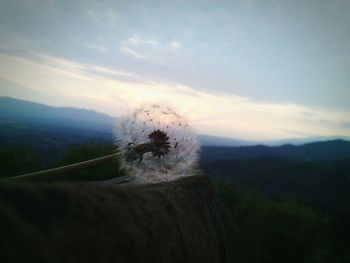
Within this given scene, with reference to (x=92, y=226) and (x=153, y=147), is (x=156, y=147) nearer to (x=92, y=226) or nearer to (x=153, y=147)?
(x=153, y=147)

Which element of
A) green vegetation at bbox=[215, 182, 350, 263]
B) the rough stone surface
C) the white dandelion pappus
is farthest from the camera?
green vegetation at bbox=[215, 182, 350, 263]

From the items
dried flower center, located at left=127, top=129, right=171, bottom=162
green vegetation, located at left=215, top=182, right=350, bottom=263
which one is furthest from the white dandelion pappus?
green vegetation, located at left=215, top=182, right=350, bottom=263

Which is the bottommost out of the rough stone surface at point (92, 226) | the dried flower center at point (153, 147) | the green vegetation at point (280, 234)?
the green vegetation at point (280, 234)

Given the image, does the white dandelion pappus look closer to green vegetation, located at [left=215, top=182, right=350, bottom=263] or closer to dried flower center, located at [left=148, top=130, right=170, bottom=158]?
dried flower center, located at [left=148, top=130, right=170, bottom=158]

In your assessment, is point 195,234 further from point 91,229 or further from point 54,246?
point 54,246

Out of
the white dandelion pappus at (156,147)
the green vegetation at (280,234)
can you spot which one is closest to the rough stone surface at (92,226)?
the white dandelion pappus at (156,147)

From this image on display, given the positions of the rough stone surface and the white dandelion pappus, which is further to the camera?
the white dandelion pappus

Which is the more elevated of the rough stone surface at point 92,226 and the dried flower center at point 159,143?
the dried flower center at point 159,143

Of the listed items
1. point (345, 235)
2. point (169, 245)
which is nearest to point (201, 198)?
point (169, 245)

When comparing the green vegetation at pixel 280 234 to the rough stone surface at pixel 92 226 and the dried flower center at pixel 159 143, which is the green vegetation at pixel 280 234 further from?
the rough stone surface at pixel 92 226
